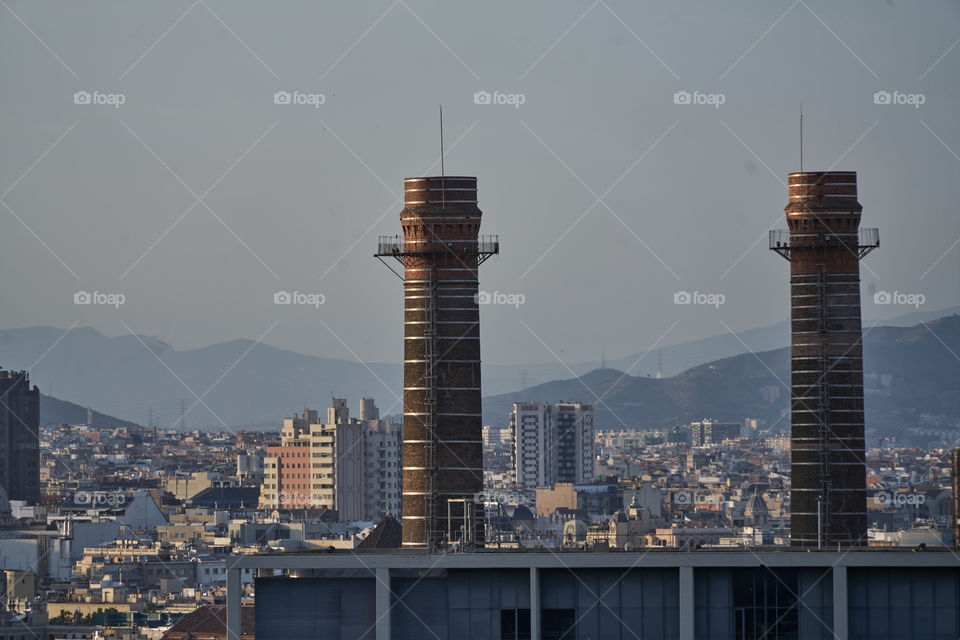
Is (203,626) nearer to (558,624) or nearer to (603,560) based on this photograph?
(558,624)

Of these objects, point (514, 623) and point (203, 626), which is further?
point (203, 626)

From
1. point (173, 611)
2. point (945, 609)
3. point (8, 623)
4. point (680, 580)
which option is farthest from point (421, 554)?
point (173, 611)

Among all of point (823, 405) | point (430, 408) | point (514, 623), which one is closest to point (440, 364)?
point (430, 408)

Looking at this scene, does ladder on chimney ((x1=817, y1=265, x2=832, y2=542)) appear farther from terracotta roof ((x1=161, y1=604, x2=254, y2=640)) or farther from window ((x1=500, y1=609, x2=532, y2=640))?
terracotta roof ((x1=161, y1=604, x2=254, y2=640))

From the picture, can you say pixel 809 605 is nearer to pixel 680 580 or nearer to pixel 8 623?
pixel 680 580

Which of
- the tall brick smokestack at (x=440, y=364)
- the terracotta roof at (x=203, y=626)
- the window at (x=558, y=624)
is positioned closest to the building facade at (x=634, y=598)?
the window at (x=558, y=624)
